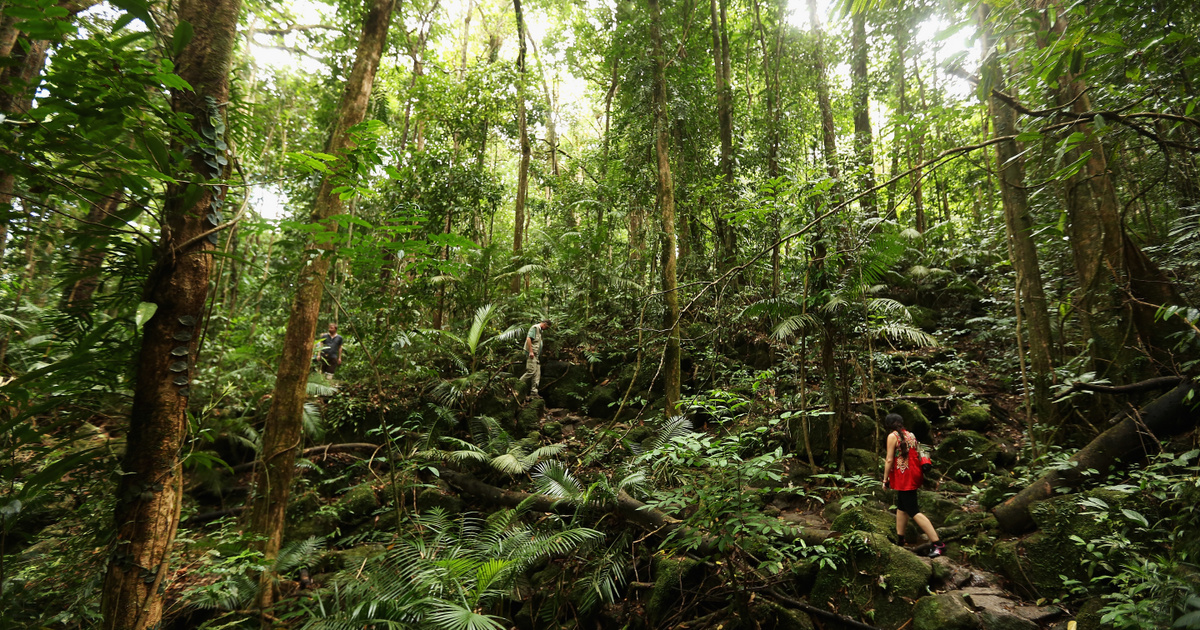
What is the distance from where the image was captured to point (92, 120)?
2031 millimetres

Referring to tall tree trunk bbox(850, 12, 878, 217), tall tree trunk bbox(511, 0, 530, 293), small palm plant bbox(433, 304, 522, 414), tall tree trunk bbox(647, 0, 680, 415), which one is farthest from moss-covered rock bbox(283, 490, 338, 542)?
tall tree trunk bbox(850, 12, 878, 217)

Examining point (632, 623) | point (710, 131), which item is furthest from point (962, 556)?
point (710, 131)

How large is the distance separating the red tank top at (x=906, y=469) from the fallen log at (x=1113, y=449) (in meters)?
0.76

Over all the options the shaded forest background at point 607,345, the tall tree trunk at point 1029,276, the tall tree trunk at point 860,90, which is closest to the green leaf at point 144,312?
the shaded forest background at point 607,345

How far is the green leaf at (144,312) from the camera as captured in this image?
2.34 m

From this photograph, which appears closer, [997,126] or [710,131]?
[997,126]

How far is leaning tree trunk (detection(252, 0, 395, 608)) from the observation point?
4.59 metres

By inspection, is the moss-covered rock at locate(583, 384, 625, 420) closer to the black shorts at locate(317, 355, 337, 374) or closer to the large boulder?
the large boulder

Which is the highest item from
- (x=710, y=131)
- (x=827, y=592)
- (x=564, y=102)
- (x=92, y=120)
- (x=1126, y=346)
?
(x=564, y=102)

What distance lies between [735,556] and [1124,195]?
20.8 ft

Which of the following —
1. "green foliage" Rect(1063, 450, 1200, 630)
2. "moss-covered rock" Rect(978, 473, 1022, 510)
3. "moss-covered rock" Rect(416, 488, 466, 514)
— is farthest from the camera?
"moss-covered rock" Rect(416, 488, 466, 514)

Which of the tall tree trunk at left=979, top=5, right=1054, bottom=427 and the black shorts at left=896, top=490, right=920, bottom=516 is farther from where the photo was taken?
the tall tree trunk at left=979, top=5, right=1054, bottom=427

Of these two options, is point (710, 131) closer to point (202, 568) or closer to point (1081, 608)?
point (1081, 608)

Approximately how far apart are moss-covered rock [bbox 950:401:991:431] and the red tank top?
200 centimetres
